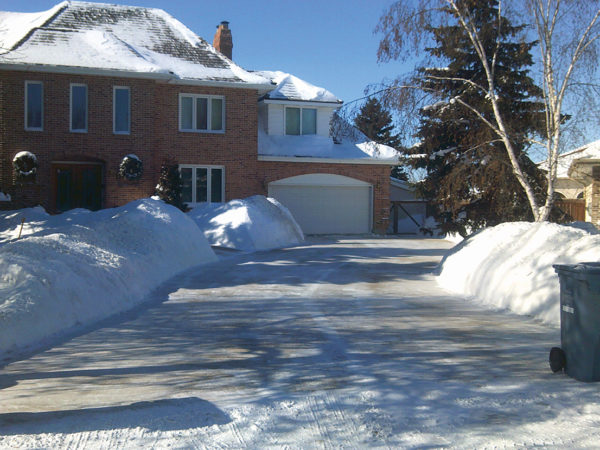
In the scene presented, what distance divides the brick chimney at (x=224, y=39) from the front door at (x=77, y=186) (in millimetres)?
10206

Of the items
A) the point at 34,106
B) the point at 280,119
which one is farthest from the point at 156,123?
the point at 280,119

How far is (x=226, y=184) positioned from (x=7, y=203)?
8258 millimetres

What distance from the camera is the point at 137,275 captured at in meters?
11.3

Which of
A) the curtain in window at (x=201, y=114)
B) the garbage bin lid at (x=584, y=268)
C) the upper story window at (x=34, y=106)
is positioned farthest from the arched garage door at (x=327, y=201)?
the garbage bin lid at (x=584, y=268)

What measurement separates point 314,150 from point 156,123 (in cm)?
683

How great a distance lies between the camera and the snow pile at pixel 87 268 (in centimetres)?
775

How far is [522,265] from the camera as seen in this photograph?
10.5m

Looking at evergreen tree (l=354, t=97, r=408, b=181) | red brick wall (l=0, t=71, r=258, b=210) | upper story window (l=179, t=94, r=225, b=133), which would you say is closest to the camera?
evergreen tree (l=354, t=97, r=408, b=181)

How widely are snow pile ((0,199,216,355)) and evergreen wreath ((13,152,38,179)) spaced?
8.85m

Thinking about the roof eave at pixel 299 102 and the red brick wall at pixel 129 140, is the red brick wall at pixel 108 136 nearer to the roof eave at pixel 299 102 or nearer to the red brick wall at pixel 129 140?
the red brick wall at pixel 129 140

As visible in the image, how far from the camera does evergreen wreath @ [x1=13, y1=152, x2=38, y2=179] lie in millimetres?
23031

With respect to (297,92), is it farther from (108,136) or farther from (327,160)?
(108,136)

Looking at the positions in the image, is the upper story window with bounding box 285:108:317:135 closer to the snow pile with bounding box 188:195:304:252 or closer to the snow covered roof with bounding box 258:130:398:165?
the snow covered roof with bounding box 258:130:398:165

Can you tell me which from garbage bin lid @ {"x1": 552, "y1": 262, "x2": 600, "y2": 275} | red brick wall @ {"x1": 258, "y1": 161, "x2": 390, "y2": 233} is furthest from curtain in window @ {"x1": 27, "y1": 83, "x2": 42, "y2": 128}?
garbage bin lid @ {"x1": 552, "y1": 262, "x2": 600, "y2": 275}
